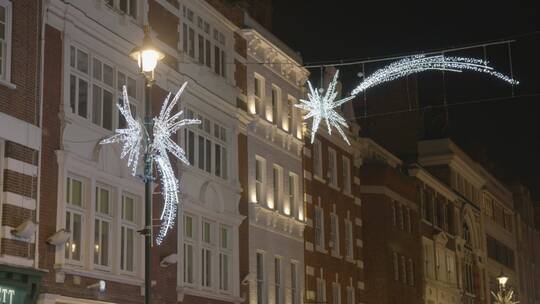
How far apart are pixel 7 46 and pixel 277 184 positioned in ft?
59.8

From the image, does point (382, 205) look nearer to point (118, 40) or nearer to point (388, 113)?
point (388, 113)

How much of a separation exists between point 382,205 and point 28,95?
3080 centimetres

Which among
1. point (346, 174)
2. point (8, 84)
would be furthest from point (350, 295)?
point (8, 84)

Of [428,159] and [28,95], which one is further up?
[428,159]

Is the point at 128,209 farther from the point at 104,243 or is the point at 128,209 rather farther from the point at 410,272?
the point at 410,272

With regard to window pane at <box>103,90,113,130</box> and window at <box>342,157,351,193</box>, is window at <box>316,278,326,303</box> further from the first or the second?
window pane at <box>103,90,113,130</box>

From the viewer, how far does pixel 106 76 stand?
2930 centimetres

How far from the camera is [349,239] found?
48906mm

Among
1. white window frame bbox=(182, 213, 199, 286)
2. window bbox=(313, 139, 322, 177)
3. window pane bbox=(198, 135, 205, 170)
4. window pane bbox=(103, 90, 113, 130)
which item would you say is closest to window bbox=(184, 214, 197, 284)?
white window frame bbox=(182, 213, 199, 286)

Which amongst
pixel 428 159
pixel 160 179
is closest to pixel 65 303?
pixel 160 179

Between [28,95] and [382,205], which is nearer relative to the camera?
[28,95]

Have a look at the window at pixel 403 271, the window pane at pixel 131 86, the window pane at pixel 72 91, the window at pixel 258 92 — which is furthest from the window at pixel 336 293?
the window pane at pixel 72 91

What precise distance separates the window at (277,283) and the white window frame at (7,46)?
17744mm

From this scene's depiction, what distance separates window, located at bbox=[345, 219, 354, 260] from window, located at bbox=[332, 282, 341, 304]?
7.42 feet
